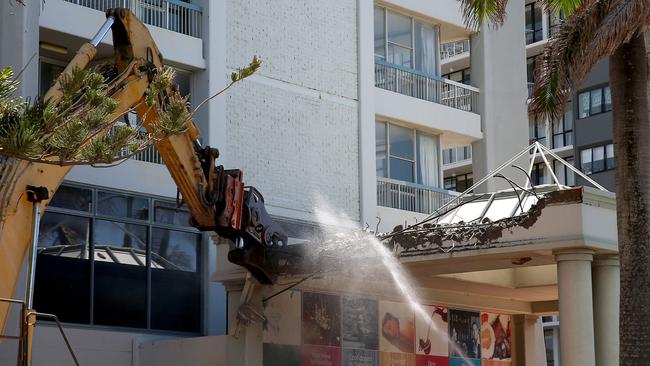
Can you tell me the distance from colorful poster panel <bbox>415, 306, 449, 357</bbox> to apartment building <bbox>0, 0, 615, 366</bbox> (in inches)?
8.1

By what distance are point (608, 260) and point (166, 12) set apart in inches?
476

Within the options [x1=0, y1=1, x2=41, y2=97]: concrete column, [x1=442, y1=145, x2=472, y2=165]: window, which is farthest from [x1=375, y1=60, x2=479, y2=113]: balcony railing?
[x1=442, y1=145, x2=472, y2=165]: window

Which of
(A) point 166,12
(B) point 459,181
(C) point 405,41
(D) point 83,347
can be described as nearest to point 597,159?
(B) point 459,181

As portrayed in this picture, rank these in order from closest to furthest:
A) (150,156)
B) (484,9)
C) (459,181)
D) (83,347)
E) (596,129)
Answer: (484,9)
(83,347)
(150,156)
(596,129)
(459,181)

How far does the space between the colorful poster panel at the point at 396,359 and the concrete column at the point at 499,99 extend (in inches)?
423

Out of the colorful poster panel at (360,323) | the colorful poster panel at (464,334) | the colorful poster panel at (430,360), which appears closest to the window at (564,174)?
the colorful poster panel at (464,334)

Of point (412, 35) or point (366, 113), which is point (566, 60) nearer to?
point (366, 113)

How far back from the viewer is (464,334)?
28.8 metres

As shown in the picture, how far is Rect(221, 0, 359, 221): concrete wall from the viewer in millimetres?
30125

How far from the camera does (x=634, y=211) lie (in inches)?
772

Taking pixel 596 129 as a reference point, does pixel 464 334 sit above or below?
below

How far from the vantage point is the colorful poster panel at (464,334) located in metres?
28.4

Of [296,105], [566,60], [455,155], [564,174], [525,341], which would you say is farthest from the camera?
[455,155]

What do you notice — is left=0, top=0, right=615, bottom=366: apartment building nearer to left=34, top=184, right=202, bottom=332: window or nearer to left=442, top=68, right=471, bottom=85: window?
left=34, top=184, right=202, bottom=332: window
